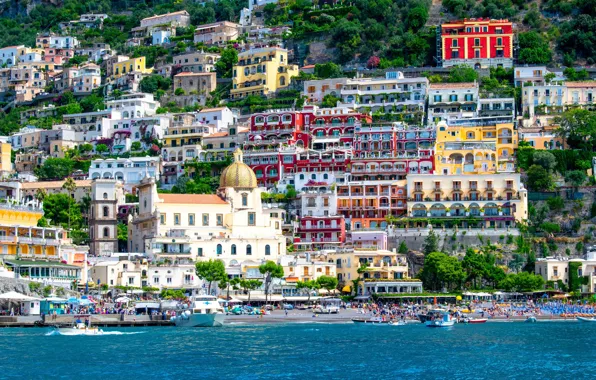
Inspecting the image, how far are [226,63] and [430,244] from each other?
5511cm

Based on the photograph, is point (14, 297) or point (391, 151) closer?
point (14, 297)

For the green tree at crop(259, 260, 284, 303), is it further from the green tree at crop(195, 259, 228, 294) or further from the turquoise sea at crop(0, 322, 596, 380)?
the turquoise sea at crop(0, 322, 596, 380)

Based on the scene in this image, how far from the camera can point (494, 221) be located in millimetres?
121000

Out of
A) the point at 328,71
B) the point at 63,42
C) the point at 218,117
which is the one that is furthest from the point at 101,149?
the point at 63,42

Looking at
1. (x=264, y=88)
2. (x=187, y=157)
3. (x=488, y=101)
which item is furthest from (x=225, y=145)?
(x=488, y=101)

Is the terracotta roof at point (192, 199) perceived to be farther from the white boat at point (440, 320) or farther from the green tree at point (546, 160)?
the green tree at point (546, 160)

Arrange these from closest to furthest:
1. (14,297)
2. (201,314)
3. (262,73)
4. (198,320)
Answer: (14,297) < (201,314) < (198,320) < (262,73)

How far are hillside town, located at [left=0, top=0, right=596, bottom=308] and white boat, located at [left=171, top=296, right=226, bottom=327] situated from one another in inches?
389

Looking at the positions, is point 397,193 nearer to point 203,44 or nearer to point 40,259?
point 40,259

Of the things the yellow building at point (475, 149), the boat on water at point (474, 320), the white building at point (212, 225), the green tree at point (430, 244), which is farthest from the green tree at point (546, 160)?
the boat on water at point (474, 320)

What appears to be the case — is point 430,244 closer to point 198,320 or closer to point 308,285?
point 308,285

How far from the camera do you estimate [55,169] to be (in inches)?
5664

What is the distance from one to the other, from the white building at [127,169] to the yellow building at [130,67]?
101 ft

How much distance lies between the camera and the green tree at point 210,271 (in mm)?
108606
